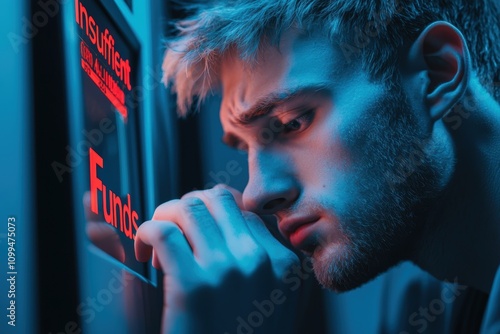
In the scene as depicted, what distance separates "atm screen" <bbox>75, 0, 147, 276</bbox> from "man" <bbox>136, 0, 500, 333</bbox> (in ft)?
0.23

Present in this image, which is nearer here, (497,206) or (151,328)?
(151,328)

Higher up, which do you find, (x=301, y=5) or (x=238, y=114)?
(x=301, y=5)

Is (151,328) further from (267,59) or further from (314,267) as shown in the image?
(267,59)

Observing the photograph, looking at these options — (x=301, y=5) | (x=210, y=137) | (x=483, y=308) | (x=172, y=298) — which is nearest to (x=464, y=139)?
(x=483, y=308)

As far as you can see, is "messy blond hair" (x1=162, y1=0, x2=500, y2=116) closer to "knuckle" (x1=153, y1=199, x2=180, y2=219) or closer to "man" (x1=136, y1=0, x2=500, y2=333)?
"man" (x1=136, y1=0, x2=500, y2=333)

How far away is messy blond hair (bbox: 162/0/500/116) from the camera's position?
183 cm

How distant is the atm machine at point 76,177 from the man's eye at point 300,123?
1.07 feet

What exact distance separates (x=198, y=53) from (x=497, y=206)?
0.96 metres

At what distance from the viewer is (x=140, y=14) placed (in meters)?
1.87

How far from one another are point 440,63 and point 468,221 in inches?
17.9

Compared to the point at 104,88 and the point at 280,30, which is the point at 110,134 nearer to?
the point at 104,88

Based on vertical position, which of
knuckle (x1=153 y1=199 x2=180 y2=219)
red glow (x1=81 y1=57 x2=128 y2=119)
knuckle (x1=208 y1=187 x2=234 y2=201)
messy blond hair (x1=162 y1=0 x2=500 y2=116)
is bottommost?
knuckle (x1=153 y1=199 x2=180 y2=219)

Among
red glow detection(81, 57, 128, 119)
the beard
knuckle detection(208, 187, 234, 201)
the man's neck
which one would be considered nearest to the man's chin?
the beard

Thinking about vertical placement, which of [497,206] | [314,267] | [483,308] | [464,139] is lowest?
[483,308]
